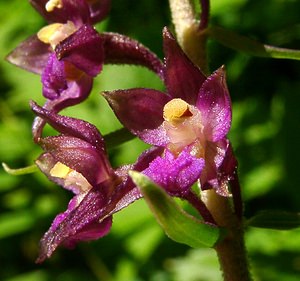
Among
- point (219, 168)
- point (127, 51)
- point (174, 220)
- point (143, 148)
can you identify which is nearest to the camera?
point (174, 220)

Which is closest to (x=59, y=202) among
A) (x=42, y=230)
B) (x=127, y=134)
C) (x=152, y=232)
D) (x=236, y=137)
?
(x=42, y=230)

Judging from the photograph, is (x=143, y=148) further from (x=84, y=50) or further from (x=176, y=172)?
(x=176, y=172)

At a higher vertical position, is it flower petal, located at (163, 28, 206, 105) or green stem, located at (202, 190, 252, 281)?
flower petal, located at (163, 28, 206, 105)

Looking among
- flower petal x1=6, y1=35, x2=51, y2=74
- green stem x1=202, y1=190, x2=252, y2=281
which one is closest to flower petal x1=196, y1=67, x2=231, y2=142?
green stem x1=202, y1=190, x2=252, y2=281

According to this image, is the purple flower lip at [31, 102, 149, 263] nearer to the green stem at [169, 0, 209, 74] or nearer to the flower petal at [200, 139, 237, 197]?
the flower petal at [200, 139, 237, 197]

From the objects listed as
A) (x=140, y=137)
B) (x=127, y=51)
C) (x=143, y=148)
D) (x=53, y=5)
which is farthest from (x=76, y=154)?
(x=143, y=148)

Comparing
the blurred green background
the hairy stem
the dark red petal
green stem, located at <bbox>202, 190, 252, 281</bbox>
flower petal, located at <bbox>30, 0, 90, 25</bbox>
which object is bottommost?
the blurred green background
